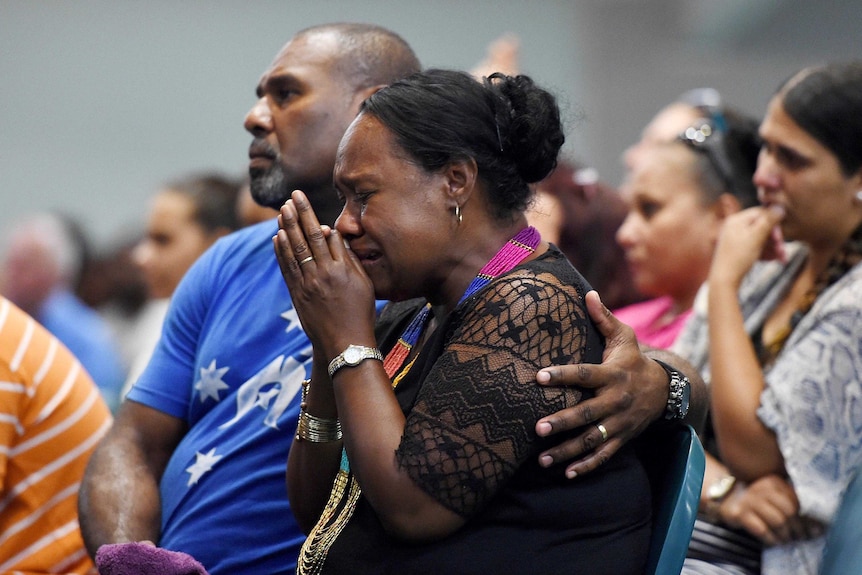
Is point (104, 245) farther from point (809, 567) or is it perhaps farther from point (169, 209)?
point (809, 567)

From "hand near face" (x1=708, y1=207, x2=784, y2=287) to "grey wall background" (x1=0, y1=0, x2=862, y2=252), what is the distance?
4894 mm

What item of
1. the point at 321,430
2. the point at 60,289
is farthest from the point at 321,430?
the point at 60,289

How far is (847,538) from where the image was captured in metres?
1.63

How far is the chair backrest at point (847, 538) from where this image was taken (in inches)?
62.2

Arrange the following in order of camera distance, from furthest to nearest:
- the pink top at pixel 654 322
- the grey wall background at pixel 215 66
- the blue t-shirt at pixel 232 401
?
the grey wall background at pixel 215 66
the pink top at pixel 654 322
the blue t-shirt at pixel 232 401

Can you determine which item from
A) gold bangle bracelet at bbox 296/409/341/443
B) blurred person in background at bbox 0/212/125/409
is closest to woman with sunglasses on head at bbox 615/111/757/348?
gold bangle bracelet at bbox 296/409/341/443

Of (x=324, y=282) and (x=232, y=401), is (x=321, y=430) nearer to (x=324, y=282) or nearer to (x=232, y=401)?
(x=324, y=282)

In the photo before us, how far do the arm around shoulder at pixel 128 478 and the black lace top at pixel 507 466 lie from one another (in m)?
0.66

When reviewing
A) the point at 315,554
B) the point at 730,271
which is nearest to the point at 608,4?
the point at 730,271

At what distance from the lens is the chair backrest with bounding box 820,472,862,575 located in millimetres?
1579

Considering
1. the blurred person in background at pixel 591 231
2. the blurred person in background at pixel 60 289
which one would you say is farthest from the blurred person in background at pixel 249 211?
the blurred person in background at pixel 60 289

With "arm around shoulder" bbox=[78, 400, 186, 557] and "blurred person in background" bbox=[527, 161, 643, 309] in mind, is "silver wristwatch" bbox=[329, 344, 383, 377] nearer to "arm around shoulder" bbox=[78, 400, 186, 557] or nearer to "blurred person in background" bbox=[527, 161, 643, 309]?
"arm around shoulder" bbox=[78, 400, 186, 557]

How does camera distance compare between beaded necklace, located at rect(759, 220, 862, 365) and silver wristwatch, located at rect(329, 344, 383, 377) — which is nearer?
silver wristwatch, located at rect(329, 344, 383, 377)

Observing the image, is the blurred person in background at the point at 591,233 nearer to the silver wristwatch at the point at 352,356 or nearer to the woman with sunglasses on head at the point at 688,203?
the woman with sunglasses on head at the point at 688,203
